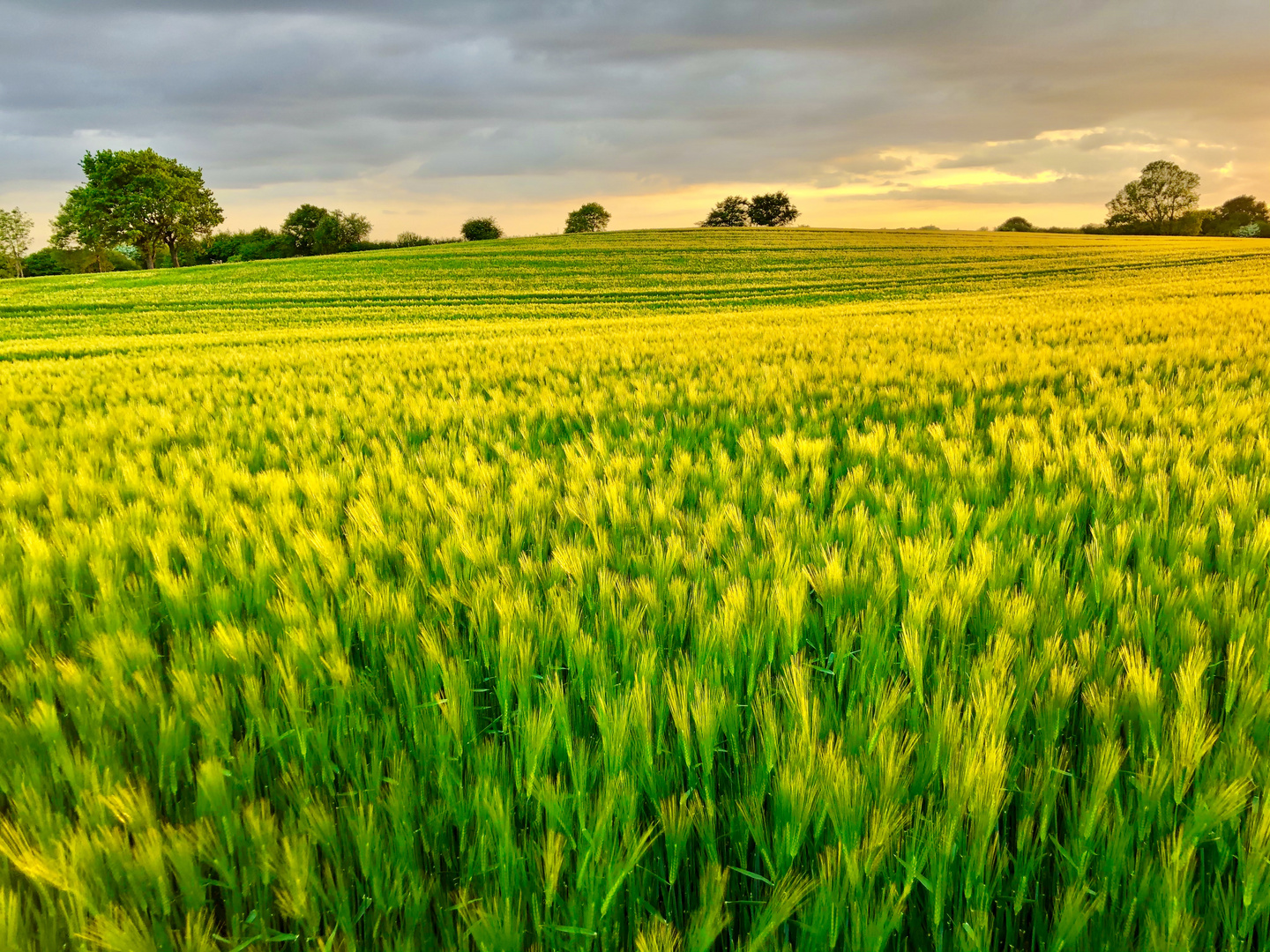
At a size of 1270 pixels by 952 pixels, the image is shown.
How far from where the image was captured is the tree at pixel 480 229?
3396 inches

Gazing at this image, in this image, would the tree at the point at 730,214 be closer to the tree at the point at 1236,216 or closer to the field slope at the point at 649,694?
the tree at the point at 1236,216

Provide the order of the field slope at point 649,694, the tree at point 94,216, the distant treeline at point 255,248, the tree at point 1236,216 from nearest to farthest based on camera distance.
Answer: the field slope at point 649,694, the tree at point 94,216, the distant treeline at point 255,248, the tree at point 1236,216

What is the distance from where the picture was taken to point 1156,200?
8294 cm

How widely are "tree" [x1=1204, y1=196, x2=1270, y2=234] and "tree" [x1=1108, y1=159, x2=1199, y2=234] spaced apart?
22.0 feet

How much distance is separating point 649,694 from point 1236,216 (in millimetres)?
120888

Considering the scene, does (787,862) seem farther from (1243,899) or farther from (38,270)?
(38,270)

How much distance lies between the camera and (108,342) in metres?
12.5

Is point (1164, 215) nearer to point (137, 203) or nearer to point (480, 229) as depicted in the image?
point (480, 229)

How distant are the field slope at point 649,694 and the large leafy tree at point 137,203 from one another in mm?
72200

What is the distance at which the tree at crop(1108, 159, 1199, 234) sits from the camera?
266 ft

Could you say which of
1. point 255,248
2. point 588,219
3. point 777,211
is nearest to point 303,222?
point 255,248

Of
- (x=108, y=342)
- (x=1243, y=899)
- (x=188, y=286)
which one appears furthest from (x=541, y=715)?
(x=188, y=286)

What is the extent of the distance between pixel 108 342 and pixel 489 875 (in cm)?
1536

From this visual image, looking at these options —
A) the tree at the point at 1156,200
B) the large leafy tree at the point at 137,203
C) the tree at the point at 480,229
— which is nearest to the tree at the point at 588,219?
the tree at the point at 480,229
